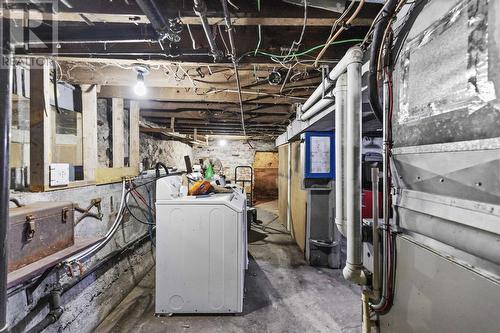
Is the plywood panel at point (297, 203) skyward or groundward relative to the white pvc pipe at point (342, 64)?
groundward

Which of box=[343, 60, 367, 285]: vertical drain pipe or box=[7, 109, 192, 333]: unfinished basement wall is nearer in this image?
box=[343, 60, 367, 285]: vertical drain pipe

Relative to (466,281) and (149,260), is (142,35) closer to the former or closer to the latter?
(466,281)

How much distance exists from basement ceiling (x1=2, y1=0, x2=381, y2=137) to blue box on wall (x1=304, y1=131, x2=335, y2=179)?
61cm

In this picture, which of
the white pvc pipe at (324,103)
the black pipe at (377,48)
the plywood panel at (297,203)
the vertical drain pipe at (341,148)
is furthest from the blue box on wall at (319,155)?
the black pipe at (377,48)

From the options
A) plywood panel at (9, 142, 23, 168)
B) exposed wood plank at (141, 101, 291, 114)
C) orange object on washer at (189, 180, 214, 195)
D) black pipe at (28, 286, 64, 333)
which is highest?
exposed wood plank at (141, 101, 291, 114)

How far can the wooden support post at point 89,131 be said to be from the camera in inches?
87.8

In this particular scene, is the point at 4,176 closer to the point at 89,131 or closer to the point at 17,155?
the point at 17,155

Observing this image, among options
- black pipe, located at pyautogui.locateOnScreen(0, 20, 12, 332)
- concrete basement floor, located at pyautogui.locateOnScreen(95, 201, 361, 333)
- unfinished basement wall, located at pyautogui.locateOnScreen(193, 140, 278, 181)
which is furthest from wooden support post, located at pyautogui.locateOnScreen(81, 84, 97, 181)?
unfinished basement wall, located at pyautogui.locateOnScreen(193, 140, 278, 181)

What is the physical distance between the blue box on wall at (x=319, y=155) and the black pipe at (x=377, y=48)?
183cm

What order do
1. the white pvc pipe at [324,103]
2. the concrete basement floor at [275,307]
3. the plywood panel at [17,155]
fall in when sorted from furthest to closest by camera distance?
the concrete basement floor at [275,307] → the white pvc pipe at [324,103] → the plywood panel at [17,155]

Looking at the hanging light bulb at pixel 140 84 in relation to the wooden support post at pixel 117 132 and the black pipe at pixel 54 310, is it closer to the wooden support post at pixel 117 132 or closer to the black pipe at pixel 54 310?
the wooden support post at pixel 117 132

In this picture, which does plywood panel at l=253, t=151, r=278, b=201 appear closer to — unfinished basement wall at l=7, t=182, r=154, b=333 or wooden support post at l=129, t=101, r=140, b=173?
wooden support post at l=129, t=101, r=140, b=173

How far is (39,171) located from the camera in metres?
1.65

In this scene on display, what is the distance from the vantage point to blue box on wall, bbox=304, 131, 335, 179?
3135 mm
